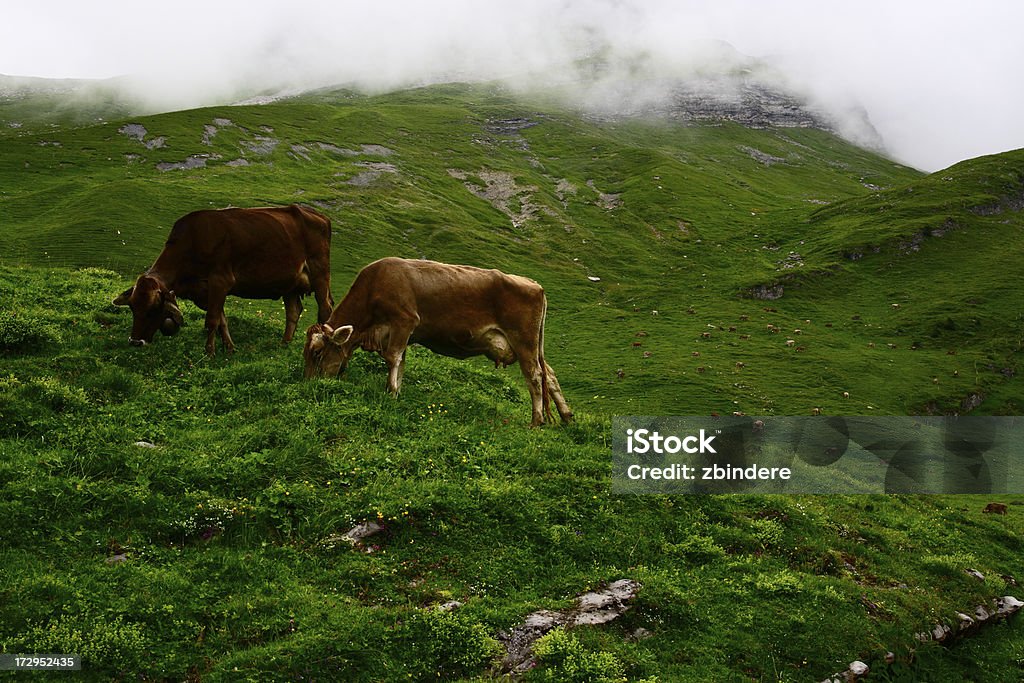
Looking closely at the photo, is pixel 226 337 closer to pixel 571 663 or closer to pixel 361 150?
pixel 571 663

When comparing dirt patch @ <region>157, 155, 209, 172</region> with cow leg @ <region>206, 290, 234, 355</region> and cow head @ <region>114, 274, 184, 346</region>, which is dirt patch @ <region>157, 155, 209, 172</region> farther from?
Result: cow leg @ <region>206, 290, 234, 355</region>

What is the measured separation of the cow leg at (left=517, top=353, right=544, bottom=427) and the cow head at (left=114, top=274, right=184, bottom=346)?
31.5 ft

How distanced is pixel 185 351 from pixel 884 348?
5334cm

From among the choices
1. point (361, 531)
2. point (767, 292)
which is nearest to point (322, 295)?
point (361, 531)

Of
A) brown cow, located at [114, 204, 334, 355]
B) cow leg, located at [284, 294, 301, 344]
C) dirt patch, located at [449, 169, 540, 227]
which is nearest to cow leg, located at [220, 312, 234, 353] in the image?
brown cow, located at [114, 204, 334, 355]

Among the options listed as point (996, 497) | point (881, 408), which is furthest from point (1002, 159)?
point (996, 497)

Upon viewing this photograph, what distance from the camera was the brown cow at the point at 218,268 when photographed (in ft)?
55.9

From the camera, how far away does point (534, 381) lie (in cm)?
1606

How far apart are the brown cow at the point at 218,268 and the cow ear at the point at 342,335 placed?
12.3 ft

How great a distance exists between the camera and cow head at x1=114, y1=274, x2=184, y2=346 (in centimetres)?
1670

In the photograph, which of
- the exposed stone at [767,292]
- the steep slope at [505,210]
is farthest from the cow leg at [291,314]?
the exposed stone at [767,292]

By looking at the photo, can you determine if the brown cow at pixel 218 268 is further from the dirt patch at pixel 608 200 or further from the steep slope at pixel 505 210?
the dirt patch at pixel 608 200

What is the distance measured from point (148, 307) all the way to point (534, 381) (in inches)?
402

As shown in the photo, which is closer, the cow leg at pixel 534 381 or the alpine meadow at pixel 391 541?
the alpine meadow at pixel 391 541
